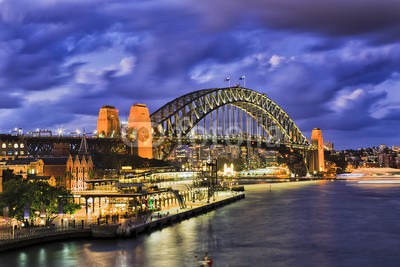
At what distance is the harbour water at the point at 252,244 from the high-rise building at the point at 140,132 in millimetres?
30855

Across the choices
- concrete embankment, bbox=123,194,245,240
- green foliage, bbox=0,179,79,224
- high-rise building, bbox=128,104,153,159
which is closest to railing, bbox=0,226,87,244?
green foliage, bbox=0,179,79,224

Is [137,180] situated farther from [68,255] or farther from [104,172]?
[68,255]

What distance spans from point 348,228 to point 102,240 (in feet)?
71.0

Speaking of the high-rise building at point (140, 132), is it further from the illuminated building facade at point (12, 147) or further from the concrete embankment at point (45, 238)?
the concrete embankment at point (45, 238)

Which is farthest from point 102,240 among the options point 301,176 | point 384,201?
point 301,176

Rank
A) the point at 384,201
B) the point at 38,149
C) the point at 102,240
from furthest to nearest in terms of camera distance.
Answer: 1. the point at 38,149
2. the point at 384,201
3. the point at 102,240

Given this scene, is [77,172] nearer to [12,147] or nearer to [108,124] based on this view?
[12,147]

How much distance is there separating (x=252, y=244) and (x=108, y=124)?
5672 centimetres

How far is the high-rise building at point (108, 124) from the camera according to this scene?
92.4 m

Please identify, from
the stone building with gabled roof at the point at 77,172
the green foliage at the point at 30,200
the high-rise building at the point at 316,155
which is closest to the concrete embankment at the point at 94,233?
the green foliage at the point at 30,200

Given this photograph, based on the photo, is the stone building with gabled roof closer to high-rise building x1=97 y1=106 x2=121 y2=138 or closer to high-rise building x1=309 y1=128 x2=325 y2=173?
high-rise building x1=97 y1=106 x2=121 y2=138

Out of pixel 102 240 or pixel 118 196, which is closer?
pixel 102 240

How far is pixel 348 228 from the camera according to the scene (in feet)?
159

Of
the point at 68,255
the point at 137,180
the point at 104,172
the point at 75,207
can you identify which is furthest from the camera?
the point at 104,172
